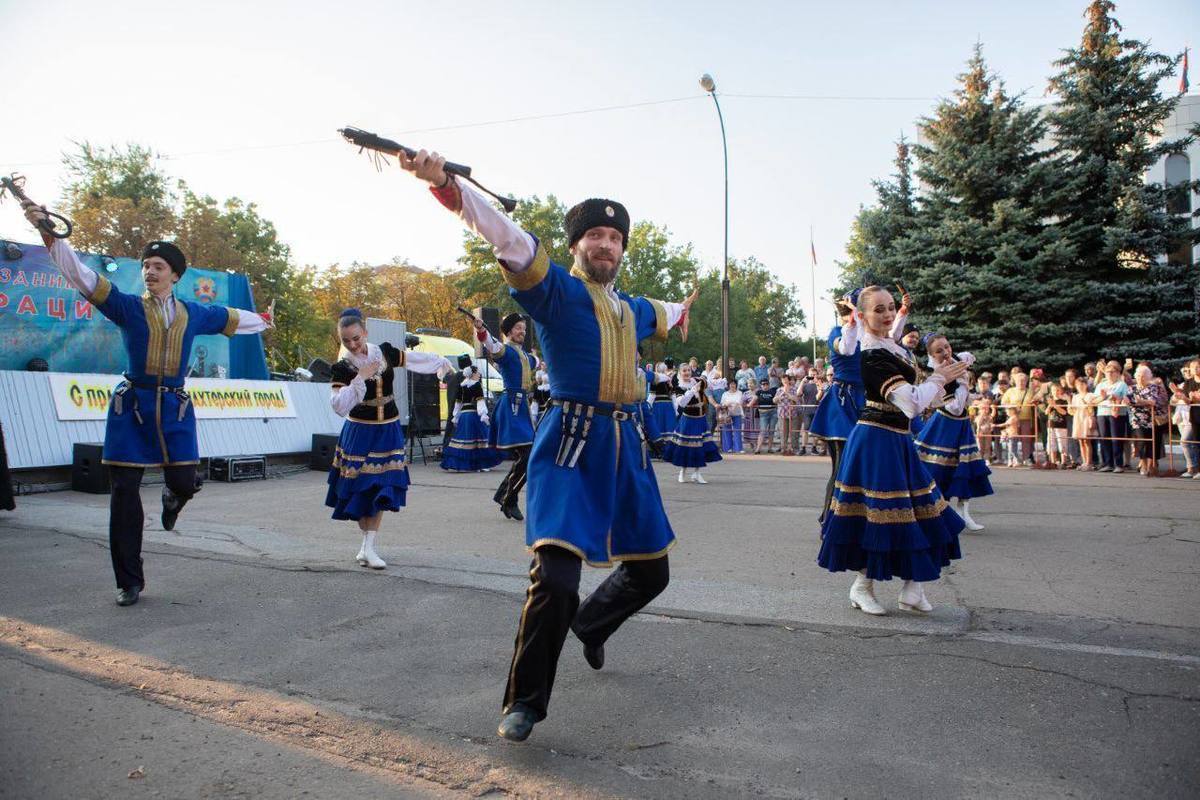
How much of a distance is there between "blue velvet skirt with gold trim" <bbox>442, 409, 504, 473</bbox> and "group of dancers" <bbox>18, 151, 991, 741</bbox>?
2589 millimetres

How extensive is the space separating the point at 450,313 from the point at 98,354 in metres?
33.7

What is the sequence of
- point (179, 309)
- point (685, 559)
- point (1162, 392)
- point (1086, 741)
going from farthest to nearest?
point (1162, 392)
point (685, 559)
point (179, 309)
point (1086, 741)

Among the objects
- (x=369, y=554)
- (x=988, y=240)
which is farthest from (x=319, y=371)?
(x=988, y=240)

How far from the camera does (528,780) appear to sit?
9.99ft

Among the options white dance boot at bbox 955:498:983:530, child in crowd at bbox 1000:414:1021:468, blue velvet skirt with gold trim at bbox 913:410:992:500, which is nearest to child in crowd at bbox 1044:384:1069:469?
child in crowd at bbox 1000:414:1021:468

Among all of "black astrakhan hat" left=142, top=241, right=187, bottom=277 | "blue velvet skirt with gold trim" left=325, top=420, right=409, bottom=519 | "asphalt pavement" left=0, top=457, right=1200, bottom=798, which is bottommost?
"asphalt pavement" left=0, top=457, right=1200, bottom=798

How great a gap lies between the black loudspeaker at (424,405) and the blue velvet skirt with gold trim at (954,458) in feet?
36.9

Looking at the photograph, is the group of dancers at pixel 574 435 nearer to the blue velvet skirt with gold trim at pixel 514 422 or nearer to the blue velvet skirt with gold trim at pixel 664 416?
the blue velvet skirt with gold trim at pixel 514 422

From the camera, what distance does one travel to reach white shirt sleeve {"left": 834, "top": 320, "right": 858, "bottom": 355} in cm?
679

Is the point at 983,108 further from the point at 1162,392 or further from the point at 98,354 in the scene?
the point at 98,354

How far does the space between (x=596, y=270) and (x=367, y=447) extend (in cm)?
359

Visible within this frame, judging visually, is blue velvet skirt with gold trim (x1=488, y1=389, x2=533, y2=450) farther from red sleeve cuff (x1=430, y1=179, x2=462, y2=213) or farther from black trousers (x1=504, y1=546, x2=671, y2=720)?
red sleeve cuff (x1=430, y1=179, x2=462, y2=213)

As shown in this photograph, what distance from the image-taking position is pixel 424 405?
18234mm

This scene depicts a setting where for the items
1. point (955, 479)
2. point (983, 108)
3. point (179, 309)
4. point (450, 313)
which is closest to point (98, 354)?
point (179, 309)
